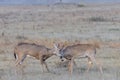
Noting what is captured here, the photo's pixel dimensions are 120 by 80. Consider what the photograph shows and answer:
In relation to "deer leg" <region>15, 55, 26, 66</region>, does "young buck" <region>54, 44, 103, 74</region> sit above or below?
above

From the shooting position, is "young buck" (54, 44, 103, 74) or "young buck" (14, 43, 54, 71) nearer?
"young buck" (54, 44, 103, 74)

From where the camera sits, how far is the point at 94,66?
62.7 ft

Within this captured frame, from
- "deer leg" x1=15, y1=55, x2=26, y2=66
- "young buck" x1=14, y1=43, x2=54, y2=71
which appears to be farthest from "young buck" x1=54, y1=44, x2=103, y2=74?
"deer leg" x1=15, y1=55, x2=26, y2=66

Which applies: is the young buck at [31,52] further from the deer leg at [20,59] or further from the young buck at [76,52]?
the young buck at [76,52]

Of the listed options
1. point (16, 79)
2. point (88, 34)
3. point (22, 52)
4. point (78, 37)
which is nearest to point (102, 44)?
point (78, 37)

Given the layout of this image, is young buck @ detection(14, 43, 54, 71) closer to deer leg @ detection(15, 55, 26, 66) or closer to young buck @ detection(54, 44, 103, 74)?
deer leg @ detection(15, 55, 26, 66)

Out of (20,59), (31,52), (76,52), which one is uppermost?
(76,52)

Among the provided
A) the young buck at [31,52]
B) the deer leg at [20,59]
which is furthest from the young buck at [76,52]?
the deer leg at [20,59]

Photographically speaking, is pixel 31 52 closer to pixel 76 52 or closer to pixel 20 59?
pixel 20 59

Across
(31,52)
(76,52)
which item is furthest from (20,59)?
(76,52)

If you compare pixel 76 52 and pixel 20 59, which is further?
pixel 20 59

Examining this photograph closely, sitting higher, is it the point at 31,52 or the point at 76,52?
the point at 76,52

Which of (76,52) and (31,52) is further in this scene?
(31,52)

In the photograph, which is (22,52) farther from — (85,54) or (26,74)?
(85,54)
